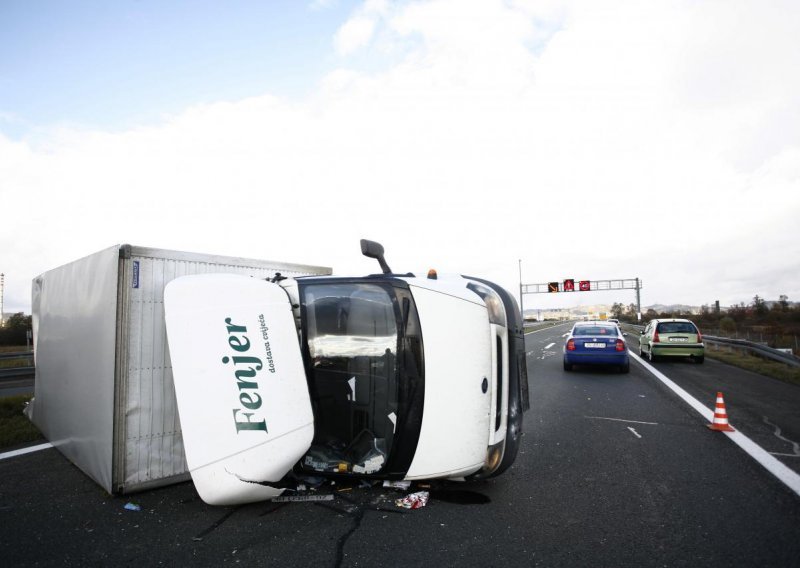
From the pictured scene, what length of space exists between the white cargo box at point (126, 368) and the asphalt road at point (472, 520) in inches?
10.0

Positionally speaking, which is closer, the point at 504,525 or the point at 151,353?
the point at 504,525

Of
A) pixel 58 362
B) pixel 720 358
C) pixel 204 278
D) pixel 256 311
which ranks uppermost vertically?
pixel 204 278

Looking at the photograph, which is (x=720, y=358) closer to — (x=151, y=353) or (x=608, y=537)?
(x=608, y=537)

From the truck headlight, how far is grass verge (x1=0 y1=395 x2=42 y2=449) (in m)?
6.24

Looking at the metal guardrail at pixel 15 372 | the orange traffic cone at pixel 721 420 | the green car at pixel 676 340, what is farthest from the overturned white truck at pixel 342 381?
the green car at pixel 676 340

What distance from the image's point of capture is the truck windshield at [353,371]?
379 centimetres

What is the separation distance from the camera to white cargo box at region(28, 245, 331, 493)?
398cm

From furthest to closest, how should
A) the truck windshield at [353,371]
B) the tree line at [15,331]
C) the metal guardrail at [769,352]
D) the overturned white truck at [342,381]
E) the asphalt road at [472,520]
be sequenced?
the tree line at [15,331] < the metal guardrail at [769,352] < the truck windshield at [353,371] < the overturned white truck at [342,381] < the asphalt road at [472,520]

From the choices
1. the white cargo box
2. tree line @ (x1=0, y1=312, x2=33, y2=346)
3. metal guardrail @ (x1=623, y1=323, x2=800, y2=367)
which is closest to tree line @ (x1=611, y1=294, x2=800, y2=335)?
metal guardrail @ (x1=623, y1=323, x2=800, y2=367)

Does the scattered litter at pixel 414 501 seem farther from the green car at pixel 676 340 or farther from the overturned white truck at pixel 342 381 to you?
the green car at pixel 676 340

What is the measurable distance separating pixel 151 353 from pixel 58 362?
2.10m

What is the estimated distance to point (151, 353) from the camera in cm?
416

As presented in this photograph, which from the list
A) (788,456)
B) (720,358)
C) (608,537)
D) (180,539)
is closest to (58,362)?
(180,539)

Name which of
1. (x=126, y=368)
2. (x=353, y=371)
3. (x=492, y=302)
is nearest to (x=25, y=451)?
(x=126, y=368)
